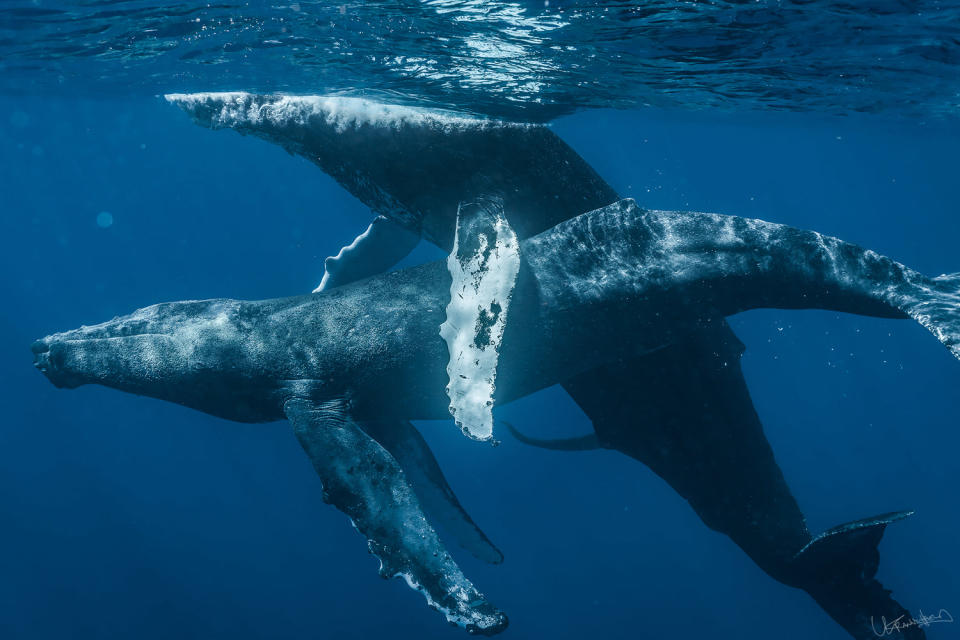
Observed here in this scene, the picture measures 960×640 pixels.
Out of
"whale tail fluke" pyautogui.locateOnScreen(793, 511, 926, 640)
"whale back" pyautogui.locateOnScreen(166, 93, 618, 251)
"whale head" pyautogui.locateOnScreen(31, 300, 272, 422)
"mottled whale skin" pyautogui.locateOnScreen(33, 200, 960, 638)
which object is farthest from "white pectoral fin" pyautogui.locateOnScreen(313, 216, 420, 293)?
"whale tail fluke" pyautogui.locateOnScreen(793, 511, 926, 640)

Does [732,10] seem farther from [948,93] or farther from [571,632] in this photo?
[571,632]

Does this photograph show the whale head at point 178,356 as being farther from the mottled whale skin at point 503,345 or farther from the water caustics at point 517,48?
the water caustics at point 517,48

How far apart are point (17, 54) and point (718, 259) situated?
72.6 ft

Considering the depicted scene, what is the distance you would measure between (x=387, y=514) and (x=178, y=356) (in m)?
3.47

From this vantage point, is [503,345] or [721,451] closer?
[503,345]

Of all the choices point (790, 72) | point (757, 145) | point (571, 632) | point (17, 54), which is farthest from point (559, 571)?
point (757, 145)

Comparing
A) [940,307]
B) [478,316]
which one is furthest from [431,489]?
[940,307]

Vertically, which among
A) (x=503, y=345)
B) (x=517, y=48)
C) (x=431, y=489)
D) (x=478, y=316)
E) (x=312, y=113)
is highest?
(x=517, y=48)

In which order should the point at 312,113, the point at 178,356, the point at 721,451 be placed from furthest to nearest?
the point at 721,451 < the point at 178,356 < the point at 312,113

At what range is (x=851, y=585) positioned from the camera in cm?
678

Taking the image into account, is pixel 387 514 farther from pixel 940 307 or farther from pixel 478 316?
pixel 940 307

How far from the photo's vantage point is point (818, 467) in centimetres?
4516

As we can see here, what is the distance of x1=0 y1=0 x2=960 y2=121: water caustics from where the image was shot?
34.4ft

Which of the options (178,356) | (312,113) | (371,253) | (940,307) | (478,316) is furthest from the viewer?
(371,253)
